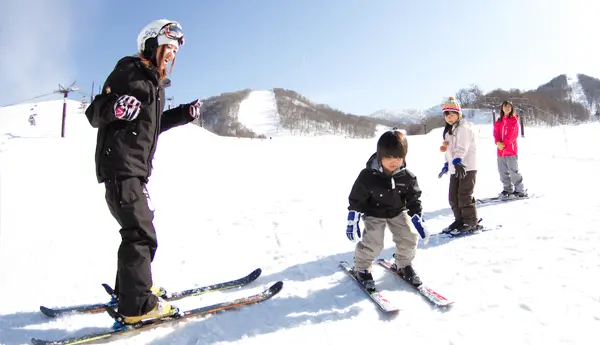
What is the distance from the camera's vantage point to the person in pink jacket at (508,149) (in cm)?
847

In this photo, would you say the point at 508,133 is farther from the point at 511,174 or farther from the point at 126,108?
the point at 126,108

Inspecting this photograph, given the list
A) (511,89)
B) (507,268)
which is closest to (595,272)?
(507,268)

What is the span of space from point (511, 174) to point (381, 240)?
6410 millimetres

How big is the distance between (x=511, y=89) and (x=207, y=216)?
401 feet

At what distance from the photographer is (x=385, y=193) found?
3707mm

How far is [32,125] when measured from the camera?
125 feet

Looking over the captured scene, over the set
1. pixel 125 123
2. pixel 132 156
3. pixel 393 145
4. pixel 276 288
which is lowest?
pixel 276 288

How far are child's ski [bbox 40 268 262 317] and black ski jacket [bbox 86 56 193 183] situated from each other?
137 cm

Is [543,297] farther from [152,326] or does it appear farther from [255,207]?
[255,207]

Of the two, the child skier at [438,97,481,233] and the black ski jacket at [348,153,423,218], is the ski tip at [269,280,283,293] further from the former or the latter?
the child skier at [438,97,481,233]

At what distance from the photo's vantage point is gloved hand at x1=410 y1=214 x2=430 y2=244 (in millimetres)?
3693

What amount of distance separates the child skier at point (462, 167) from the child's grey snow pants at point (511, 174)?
3.44 m

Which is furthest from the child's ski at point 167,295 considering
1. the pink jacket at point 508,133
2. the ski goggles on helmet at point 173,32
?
the pink jacket at point 508,133

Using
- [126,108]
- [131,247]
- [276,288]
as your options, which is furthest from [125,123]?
[276,288]
